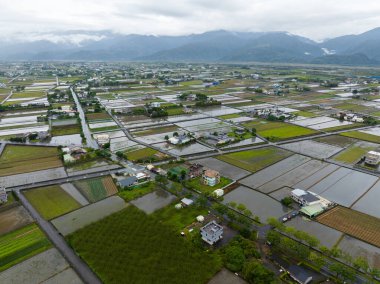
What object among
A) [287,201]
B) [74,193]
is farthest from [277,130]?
[74,193]

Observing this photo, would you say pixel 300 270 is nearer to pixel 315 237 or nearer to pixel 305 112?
pixel 315 237

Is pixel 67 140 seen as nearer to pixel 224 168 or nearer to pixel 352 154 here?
pixel 224 168

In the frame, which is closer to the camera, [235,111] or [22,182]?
[22,182]

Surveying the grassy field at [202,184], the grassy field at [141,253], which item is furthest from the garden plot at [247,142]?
the grassy field at [141,253]

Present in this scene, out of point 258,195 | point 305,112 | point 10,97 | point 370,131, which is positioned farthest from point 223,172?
point 10,97

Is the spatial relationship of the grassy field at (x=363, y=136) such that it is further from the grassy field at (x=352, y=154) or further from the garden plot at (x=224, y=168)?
the garden plot at (x=224, y=168)

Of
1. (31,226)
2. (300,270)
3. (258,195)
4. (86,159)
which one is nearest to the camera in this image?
(300,270)

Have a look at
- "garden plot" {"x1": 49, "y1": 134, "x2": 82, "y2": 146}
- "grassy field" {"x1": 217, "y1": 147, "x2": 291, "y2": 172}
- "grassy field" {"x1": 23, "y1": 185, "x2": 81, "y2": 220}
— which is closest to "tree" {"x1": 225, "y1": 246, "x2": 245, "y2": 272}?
"grassy field" {"x1": 23, "y1": 185, "x2": 81, "y2": 220}
